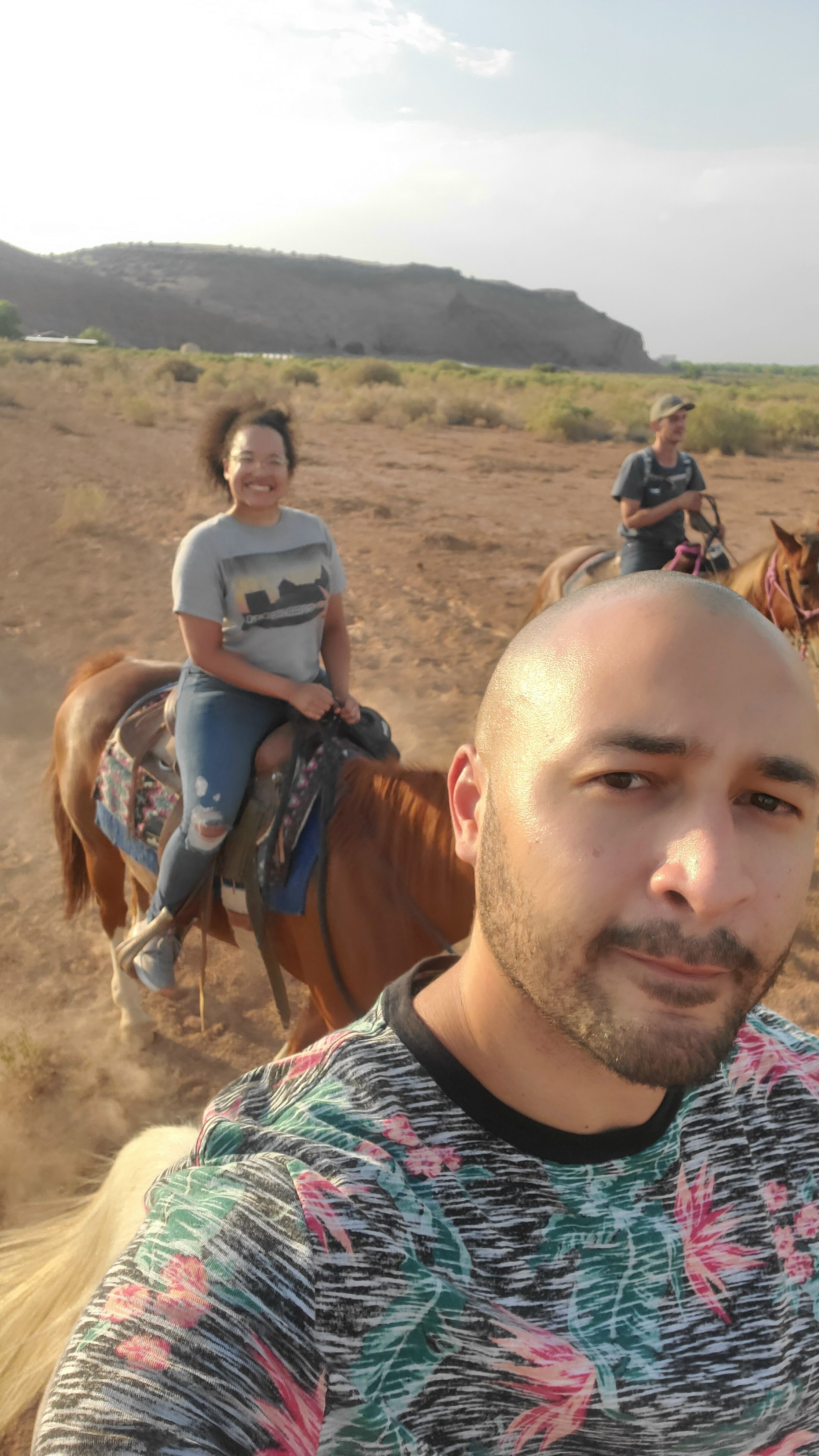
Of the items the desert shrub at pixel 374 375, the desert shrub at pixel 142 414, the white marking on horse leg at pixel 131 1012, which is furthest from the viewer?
the desert shrub at pixel 374 375

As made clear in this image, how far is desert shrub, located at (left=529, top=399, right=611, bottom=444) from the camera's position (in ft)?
71.6

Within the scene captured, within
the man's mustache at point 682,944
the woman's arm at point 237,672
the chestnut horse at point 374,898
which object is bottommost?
the chestnut horse at point 374,898

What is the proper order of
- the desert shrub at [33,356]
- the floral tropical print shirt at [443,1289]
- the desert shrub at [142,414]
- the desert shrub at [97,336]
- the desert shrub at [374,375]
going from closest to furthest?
1. the floral tropical print shirt at [443,1289]
2. the desert shrub at [142,414]
3. the desert shrub at [374,375]
4. the desert shrub at [33,356]
5. the desert shrub at [97,336]

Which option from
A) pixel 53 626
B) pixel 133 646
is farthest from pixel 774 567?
pixel 53 626

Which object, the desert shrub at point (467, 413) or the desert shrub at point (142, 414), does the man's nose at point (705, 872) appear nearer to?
the desert shrub at point (142, 414)

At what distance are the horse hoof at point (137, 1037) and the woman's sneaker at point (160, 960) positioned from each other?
79 cm

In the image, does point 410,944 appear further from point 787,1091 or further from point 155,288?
point 155,288

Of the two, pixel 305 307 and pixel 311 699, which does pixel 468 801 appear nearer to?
pixel 311 699

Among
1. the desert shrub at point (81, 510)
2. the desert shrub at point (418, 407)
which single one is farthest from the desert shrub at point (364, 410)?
the desert shrub at point (81, 510)

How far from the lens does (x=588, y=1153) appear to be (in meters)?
0.87

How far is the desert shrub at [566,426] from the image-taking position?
71.6 ft

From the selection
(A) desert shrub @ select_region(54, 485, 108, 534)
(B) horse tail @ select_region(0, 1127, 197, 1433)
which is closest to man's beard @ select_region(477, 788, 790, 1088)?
(B) horse tail @ select_region(0, 1127, 197, 1433)

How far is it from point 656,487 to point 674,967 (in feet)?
18.2

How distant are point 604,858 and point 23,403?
24326 mm
